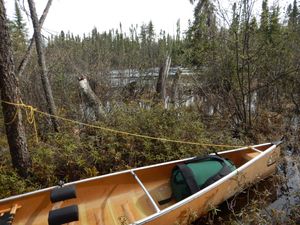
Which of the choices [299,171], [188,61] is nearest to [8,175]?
[299,171]

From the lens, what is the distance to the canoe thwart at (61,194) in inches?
114

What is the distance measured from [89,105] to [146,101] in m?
1.37

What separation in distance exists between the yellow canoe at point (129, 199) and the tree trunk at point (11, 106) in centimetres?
→ 86

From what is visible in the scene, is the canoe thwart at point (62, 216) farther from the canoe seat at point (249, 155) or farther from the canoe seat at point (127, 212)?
the canoe seat at point (249, 155)

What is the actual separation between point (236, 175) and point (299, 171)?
78.8 inches

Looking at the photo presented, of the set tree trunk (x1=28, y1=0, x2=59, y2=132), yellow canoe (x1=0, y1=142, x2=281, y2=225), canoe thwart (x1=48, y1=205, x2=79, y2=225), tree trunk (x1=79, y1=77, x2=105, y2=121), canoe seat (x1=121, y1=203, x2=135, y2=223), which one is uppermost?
tree trunk (x1=28, y1=0, x2=59, y2=132)

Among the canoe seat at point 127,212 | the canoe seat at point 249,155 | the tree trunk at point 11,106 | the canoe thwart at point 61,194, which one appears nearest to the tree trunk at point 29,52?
the tree trunk at point 11,106

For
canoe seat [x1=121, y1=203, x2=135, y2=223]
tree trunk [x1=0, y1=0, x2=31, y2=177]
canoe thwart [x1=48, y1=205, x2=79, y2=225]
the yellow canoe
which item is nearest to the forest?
tree trunk [x1=0, y1=0, x2=31, y2=177]

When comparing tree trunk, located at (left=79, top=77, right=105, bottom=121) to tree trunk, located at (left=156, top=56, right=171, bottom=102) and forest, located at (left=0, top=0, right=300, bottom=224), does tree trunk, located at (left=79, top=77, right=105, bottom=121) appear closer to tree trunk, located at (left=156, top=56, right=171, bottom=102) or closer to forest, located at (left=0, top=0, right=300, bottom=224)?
forest, located at (left=0, top=0, right=300, bottom=224)

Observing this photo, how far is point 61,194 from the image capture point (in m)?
2.92

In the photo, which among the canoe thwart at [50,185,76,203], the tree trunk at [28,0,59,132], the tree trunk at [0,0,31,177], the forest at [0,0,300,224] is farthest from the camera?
the tree trunk at [28,0,59,132]

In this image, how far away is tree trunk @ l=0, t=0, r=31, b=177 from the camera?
329cm

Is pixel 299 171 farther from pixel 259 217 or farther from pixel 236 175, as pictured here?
pixel 259 217

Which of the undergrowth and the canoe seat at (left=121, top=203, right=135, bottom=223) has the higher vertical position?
the undergrowth
